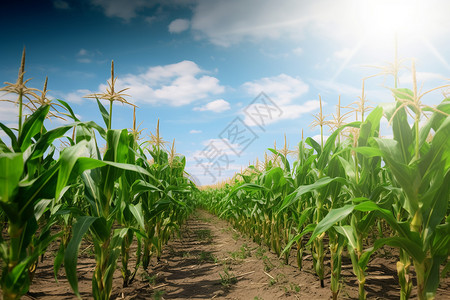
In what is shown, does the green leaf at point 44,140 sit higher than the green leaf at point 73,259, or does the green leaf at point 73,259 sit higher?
the green leaf at point 44,140

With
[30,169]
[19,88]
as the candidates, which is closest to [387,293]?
[30,169]

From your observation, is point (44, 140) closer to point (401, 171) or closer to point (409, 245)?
point (401, 171)

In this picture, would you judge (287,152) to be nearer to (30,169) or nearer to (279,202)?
(279,202)

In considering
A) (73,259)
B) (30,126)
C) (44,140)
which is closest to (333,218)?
(73,259)

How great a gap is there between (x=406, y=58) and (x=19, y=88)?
2581mm

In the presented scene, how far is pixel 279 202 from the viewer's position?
3721 mm

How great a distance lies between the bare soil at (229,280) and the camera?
8.77 feet

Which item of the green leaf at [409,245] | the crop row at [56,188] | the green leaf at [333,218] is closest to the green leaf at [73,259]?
the crop row at [56,188]

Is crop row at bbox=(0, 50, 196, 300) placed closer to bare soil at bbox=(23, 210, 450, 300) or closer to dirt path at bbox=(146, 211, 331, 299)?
bare soil at bbox=(23, 210, 450, 300)

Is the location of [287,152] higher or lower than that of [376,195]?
higher

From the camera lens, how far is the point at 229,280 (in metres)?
3.21

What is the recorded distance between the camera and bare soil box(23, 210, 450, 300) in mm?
2674

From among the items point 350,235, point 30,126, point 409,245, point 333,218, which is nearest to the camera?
point 409,245

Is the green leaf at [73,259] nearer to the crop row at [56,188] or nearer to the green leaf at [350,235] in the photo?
the crop row at [56,188]
